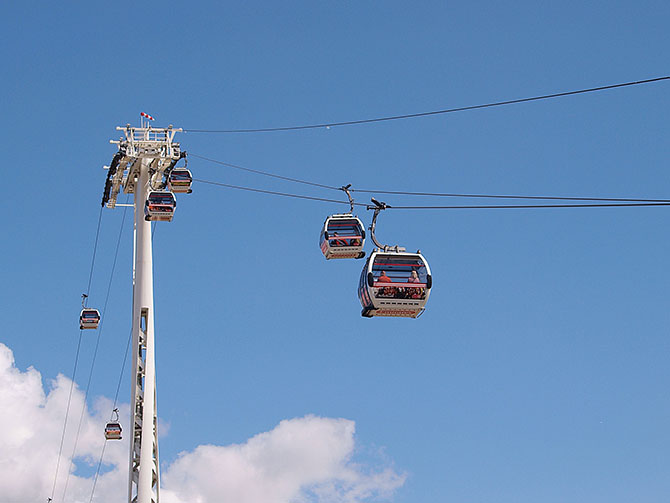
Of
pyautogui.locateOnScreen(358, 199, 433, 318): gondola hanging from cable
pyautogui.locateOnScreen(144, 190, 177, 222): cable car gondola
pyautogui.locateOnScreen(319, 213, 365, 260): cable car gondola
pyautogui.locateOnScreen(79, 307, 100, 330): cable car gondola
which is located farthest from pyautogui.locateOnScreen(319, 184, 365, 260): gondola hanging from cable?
pyautogui.locateOnScreen(79, 307, 100, 330): cable car gondola

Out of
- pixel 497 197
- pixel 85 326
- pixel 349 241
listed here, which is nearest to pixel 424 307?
pixel 497 197

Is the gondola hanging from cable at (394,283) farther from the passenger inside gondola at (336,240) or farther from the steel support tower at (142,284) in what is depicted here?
the steel support tower at (142,284)

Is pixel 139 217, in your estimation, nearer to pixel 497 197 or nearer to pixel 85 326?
pixel 85 326

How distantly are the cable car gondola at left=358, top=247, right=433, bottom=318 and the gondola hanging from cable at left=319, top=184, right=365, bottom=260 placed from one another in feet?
13.4

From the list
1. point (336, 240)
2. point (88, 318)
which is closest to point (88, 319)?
point (88, 318)

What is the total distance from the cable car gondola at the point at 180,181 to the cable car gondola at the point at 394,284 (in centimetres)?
1721

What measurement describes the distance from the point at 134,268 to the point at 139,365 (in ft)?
12.8

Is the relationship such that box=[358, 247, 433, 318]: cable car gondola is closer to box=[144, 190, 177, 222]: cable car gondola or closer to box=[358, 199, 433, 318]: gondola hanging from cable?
box=[358, 199, 433, 318]: gondola hanging from cable

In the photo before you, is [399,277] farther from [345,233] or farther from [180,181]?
[180,181]

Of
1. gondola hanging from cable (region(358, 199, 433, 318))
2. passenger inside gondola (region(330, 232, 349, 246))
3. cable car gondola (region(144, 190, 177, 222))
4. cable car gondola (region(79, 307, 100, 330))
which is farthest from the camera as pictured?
cable car gondola (region(79, 307, 100, 330))

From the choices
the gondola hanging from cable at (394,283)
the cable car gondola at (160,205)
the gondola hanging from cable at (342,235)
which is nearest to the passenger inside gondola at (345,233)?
the gondola hanging from cable at (342,235)

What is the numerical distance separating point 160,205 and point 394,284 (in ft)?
57.8

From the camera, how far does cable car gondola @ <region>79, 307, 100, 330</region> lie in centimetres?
4681

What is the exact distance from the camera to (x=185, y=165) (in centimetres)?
3819
